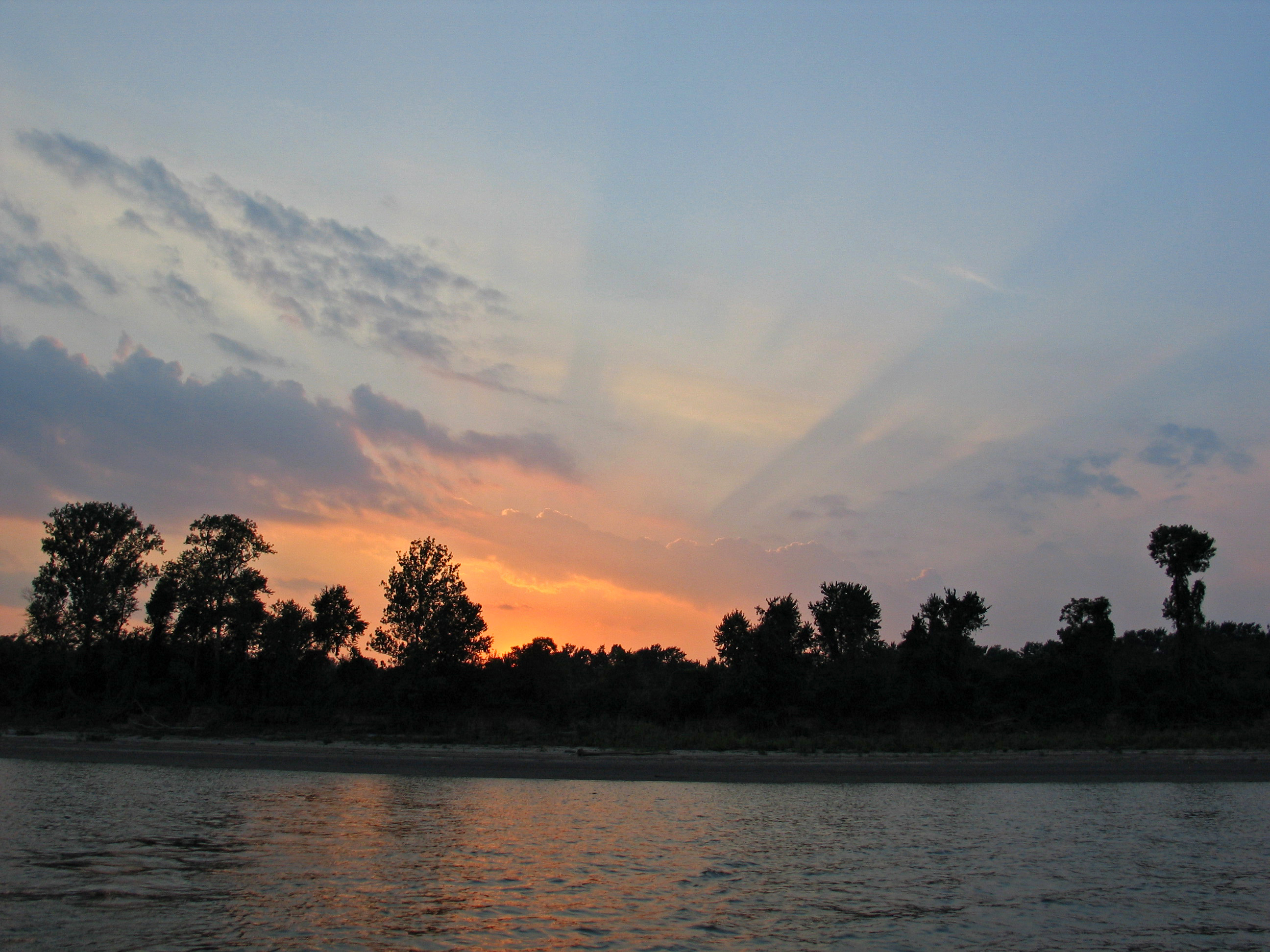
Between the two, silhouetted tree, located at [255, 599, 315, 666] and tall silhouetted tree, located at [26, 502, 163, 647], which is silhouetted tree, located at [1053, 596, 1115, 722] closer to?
silhouetted tree, located at [255, 599, 315, 666]

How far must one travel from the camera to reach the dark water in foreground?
12.4 metres

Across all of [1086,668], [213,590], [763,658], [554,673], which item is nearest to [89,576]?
[213,590]

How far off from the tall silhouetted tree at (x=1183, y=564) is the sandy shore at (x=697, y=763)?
16799 millimetres

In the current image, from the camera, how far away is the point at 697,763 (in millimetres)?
38062

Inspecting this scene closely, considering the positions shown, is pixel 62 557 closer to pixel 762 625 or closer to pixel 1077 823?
pixel 762 625

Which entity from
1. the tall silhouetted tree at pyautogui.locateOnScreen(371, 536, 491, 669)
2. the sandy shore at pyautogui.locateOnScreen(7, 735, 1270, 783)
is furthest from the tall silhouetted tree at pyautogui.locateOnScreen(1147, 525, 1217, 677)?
the tall silhouetted tree at pyautogui.locateOnScreen(371, 536, 491, 669)

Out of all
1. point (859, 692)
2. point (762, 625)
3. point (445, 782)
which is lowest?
point (445, 782)

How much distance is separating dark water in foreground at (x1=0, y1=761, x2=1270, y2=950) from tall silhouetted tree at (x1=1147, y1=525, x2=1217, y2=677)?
29.5 m

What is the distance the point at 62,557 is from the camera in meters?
64.1

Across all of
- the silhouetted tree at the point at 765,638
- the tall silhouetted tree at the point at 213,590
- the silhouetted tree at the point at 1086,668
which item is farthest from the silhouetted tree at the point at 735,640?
the tall silhouetted tree at the point at 213,590

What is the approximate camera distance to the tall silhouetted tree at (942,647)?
165 feet

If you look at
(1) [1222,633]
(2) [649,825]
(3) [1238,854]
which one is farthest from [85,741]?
(1) [1222,633]

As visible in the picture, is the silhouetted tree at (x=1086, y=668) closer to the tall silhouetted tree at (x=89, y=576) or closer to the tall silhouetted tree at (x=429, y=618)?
the tall silhouetted tree at (x=429, y=618)

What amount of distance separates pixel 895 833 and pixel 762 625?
33.3 meters
